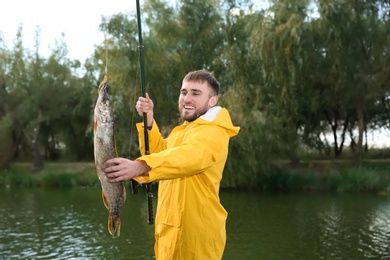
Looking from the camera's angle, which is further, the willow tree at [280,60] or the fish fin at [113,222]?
the willow tree at [280,60]

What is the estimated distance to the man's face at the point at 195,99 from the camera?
2.76m

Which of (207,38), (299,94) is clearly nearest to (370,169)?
(299,94)

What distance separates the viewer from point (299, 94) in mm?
20234

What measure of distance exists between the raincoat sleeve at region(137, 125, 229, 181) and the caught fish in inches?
12.1

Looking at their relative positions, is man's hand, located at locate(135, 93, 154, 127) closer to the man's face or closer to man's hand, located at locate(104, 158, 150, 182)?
the man's face

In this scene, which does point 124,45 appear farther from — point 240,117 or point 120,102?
point 240,117

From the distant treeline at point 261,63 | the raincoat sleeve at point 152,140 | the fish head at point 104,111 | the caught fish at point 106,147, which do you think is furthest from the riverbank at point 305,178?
the fish head at point 104,111

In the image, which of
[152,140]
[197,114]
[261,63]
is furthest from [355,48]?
[197,114]

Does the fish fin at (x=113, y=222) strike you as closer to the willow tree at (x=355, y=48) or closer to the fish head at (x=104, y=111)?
the fish head at (x=104, y=111)

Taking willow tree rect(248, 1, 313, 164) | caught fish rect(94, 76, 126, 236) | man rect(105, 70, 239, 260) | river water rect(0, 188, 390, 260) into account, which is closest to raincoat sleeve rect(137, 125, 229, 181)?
man rect(105, 70, 239, 260)

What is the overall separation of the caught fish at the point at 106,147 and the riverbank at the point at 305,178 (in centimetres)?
1614

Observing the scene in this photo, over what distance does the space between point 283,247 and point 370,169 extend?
10.6 meters

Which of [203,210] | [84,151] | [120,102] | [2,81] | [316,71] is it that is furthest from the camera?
[84,151]

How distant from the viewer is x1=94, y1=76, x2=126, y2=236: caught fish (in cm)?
240
